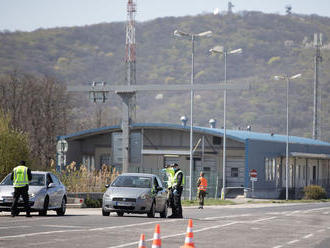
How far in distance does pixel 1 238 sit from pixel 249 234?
716 cm

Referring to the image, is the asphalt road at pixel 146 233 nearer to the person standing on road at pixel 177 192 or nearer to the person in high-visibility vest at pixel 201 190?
the person standing on road at pixel 177 192

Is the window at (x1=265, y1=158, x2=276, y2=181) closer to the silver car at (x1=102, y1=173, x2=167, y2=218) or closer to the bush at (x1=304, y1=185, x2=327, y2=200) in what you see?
the bush at (x1=304, y1=185, x2=327, y2=200)

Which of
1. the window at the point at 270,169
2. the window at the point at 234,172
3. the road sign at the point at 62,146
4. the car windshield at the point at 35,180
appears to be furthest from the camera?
the window at the point at 270,169

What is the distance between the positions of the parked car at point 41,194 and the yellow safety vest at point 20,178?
840 mm

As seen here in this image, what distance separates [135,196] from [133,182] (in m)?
1.53

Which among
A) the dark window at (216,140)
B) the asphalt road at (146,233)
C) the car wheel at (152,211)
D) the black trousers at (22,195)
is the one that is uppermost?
the dark window at (216,140)

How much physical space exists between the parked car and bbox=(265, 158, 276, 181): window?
1699 inches

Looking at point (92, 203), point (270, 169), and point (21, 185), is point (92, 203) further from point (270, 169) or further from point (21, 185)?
point (270, 169)

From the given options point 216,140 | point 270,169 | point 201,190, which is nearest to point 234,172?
point 216,140

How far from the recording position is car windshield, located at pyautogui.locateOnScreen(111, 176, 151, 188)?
98.8 ft

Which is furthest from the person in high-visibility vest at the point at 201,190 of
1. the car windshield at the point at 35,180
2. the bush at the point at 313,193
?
the bush at the point at 313,193

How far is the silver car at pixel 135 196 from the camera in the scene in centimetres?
2888

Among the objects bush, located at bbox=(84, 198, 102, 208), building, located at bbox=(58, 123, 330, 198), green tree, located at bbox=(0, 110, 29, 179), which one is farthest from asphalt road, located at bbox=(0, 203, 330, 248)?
building, located at bbox=(58, 123, 330, 198)

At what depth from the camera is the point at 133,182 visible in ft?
99.5
